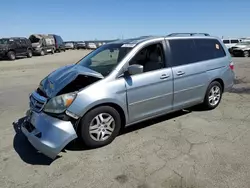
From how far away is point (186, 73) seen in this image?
15.8 ft

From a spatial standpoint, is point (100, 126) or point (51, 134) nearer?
point (51, 134)

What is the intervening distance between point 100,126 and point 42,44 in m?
Answer: 27.9

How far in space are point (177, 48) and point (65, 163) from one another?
9.77 ft

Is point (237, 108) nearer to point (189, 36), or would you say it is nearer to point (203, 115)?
point (203, 115)

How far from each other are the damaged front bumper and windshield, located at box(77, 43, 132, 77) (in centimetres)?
107

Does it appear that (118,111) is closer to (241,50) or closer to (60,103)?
(60,103)

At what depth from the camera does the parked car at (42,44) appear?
1115 inches

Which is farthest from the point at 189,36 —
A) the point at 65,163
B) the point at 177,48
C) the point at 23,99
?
the point at 23,99

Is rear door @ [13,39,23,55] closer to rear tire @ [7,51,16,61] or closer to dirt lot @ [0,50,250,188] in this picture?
rear tire @ [7,51,16,61]

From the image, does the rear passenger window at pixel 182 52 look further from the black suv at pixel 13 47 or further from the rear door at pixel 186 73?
the black suv at pixel 13 47

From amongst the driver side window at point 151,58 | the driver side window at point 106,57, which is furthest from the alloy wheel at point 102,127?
the driver side window at point 151,58

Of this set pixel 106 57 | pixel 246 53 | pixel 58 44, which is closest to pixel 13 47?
pixel 58 44

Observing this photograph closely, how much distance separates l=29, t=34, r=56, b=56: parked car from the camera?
28.3 meters

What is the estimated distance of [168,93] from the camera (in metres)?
4.59
